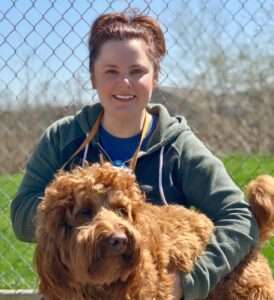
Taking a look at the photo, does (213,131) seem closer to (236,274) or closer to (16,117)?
(16,117)

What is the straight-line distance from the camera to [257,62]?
575 centimetres

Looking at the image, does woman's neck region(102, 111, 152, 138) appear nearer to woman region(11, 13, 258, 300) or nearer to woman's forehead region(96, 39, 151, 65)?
woman region(11, 13, 258, 300)

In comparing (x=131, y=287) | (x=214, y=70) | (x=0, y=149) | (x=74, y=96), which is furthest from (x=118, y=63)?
(x=0, y=149)

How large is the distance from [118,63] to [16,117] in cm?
335

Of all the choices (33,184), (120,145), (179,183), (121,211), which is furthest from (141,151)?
(121,211)

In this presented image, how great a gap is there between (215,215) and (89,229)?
82 cm

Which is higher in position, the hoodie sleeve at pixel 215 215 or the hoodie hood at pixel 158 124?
the hoodie hood at pixel 158 124

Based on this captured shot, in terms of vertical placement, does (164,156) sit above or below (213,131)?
above

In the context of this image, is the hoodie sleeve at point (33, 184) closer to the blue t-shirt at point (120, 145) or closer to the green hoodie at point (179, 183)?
the green hoodie at point (179, 183)

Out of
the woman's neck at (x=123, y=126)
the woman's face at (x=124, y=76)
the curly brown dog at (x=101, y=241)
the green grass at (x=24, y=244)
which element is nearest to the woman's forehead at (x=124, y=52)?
the woman's face at (x=124, y=76)

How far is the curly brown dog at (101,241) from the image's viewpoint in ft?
10.1

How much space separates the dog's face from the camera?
3.06 meters

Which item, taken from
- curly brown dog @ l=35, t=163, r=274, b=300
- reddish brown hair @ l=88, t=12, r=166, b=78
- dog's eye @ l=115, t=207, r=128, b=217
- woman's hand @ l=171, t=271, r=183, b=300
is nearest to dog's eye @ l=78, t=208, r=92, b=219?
curly brown dog @ l=35, t=163, r=274, b=300

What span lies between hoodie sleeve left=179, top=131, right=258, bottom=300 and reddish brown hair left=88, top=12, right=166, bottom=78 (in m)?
0.41
